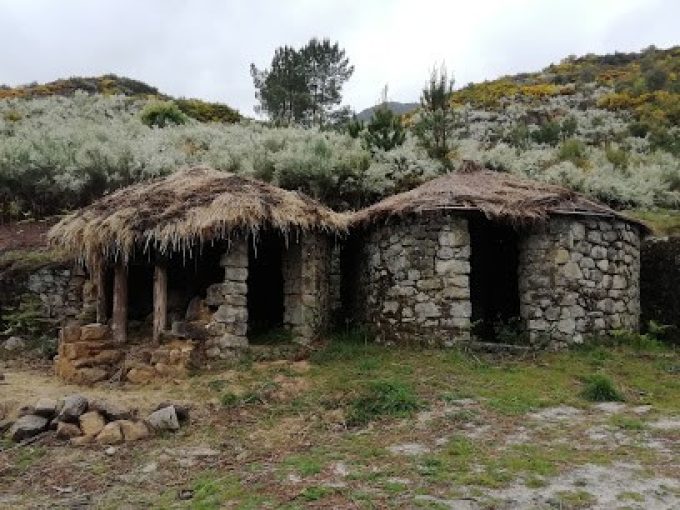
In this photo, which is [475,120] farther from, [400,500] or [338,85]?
[400,500]

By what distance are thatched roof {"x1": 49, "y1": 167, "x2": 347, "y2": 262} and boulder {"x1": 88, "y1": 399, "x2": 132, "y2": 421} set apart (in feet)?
7.77

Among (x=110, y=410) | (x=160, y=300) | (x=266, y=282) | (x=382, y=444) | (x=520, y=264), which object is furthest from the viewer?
(x=266, y=282)

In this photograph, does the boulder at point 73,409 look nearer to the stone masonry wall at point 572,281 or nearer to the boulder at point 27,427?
the boulder at point 27,427

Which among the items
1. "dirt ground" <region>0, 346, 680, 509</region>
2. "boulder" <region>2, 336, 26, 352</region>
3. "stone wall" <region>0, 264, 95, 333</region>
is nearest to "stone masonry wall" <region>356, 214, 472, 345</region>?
"dirt ground" <region>0, 346, 680, 509</region>

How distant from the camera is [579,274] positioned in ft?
32.5

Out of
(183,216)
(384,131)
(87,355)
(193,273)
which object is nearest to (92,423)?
(87,355)

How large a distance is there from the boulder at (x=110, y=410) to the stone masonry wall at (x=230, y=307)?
6.81 feet

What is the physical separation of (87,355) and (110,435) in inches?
105

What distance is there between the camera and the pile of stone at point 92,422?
22.4 feet

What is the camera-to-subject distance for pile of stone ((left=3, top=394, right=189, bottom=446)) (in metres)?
6.83

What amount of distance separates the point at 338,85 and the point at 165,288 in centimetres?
2208

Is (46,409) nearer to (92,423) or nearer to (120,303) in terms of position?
(92,423)

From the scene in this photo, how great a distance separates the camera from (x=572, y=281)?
9.87 metres

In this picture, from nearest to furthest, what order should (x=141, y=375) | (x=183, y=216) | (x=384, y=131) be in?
(x=141, y=375) < (x=183, y=216) < (x=384, y=131)
